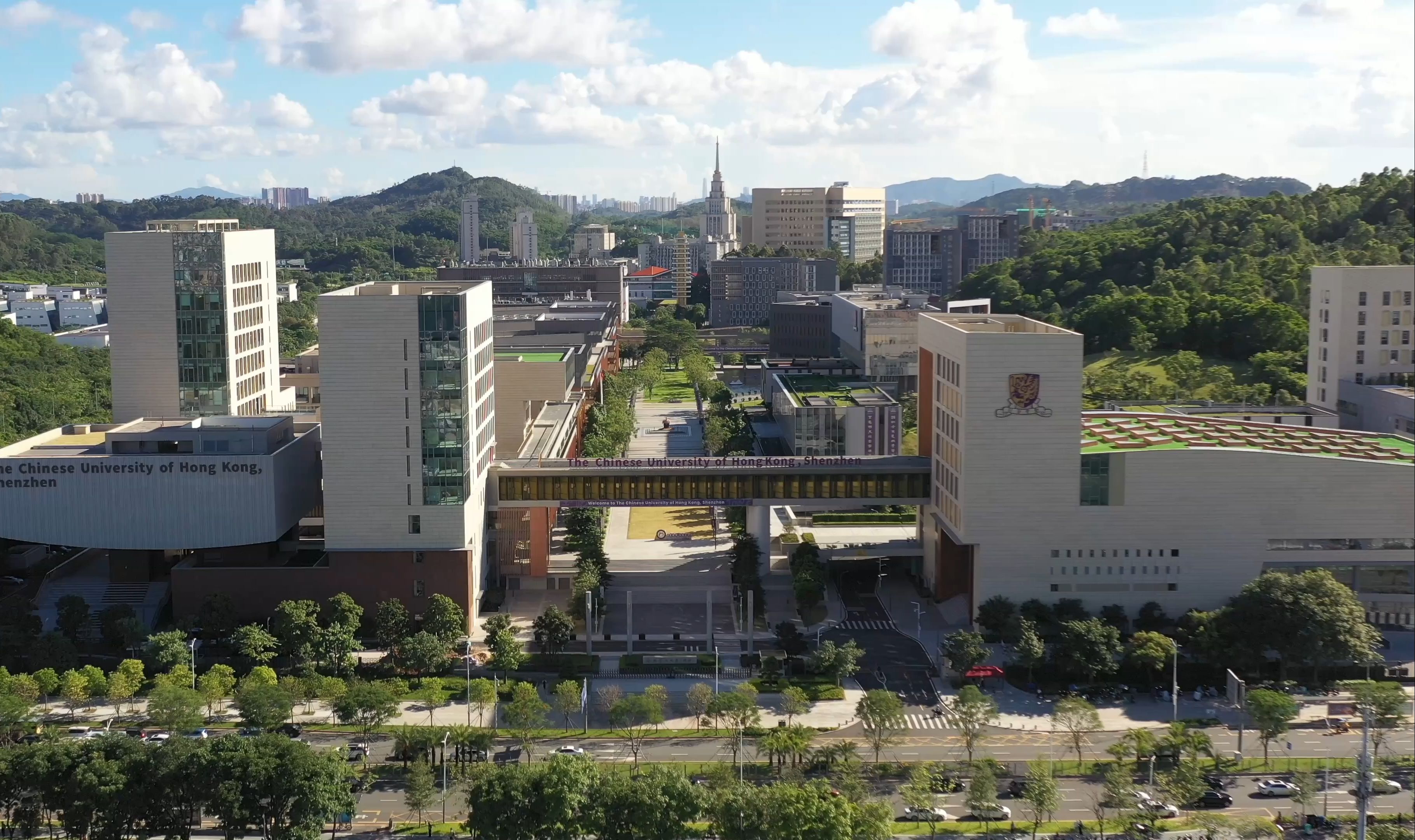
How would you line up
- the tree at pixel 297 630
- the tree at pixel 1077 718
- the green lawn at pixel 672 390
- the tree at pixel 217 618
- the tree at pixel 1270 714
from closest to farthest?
the tree at pixel 1270 714 < the tree at pixel 1077 718 < the tree at pixel 297 630 < the tree at pixel 217 618 < the green lawn at pixel 672 390

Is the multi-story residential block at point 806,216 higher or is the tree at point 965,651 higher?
the multi-story residential block at point 806,216

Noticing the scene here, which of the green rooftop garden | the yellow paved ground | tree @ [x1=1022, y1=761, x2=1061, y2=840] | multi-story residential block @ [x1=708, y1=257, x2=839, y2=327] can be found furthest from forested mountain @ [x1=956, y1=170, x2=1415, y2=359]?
tree @ [x1=1022, y1=761, x2=1061, y2=840]

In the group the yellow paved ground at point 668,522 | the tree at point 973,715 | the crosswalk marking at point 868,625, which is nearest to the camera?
the tree at point 973,715

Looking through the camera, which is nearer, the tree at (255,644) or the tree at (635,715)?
the tree at (635,715)

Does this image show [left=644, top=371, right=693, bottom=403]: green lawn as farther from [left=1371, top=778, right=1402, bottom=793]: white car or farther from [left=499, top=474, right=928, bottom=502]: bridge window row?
[left=1371, top=778, right=1402, bottom=793]: white car

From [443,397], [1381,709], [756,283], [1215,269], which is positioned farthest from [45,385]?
[1381,709]

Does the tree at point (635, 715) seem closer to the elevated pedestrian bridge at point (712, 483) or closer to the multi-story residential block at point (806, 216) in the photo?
the elevated pedestrian bridge at point (712, 483)

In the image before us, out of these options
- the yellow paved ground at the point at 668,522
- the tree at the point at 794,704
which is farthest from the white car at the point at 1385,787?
the yellow paved ground at the point at 668,522
